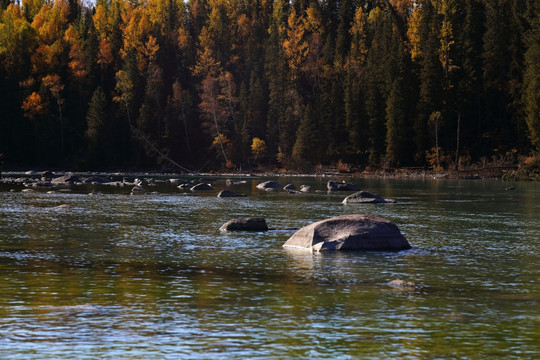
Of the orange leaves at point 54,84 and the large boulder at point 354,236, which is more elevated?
the orange leaves at point 54,84

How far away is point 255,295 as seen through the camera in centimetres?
1634

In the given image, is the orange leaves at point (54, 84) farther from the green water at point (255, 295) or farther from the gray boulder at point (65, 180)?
the green water at point (255, 295)

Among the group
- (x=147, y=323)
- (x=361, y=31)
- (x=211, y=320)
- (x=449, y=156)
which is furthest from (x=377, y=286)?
(x=361, y=31)

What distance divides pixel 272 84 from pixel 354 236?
10089 centimetres

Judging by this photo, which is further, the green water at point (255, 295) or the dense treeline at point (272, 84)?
the dense treeline at point (272, 84)

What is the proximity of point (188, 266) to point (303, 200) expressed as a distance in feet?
100

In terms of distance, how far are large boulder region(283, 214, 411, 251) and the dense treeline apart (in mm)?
75544

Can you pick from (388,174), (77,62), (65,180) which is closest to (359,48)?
(388,174)

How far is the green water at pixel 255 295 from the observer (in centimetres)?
1203

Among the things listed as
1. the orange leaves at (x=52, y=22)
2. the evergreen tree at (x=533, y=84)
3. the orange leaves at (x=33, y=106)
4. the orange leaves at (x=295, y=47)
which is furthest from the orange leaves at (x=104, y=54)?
the evergreen tree at (x=533, y=84)

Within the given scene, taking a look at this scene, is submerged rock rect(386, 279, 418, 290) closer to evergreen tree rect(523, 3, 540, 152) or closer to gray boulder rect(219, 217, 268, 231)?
gray boulder rect(219, 217, 268, 231)

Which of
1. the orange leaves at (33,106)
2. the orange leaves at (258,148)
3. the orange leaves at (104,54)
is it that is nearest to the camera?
the orange leaves at (258,148)

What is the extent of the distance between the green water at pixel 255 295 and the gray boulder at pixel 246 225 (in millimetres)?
944

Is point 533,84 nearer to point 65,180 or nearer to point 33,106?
point 65,180
